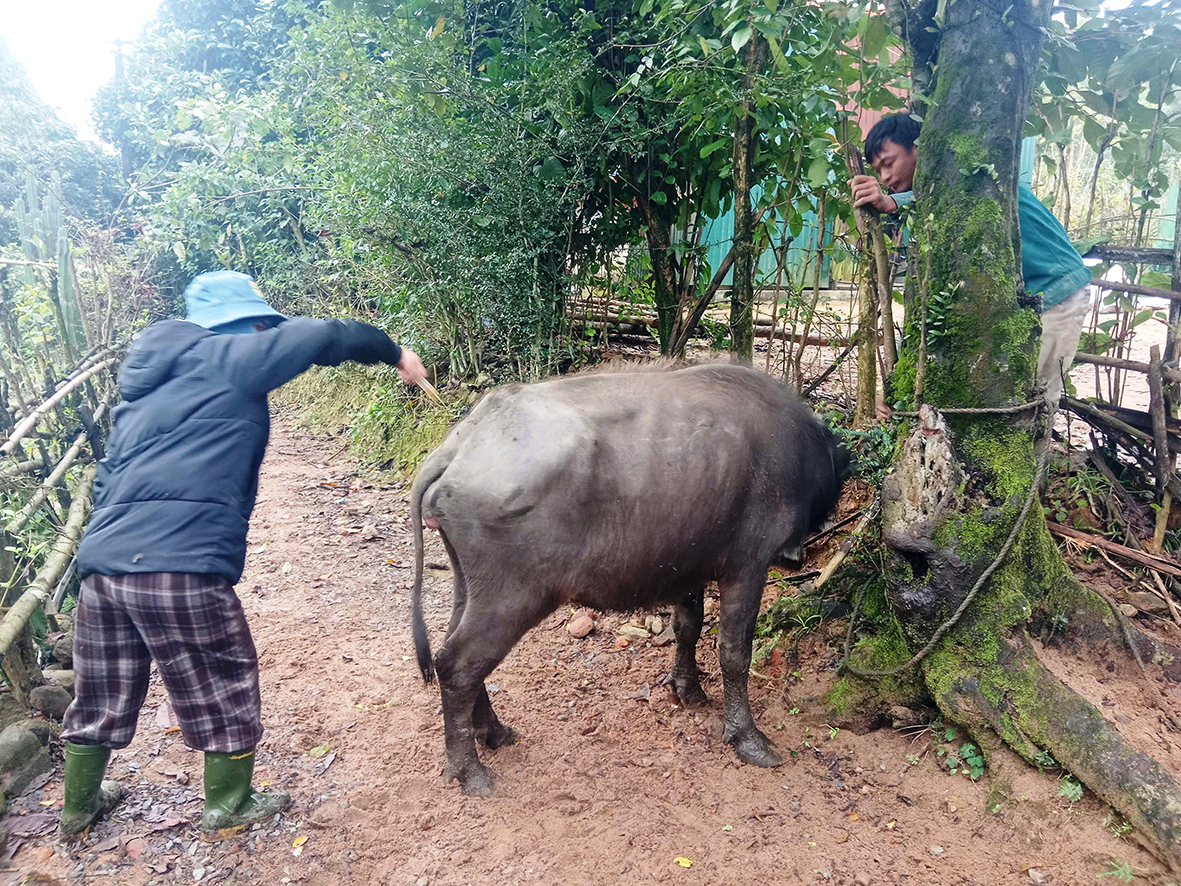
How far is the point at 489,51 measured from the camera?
232 inches

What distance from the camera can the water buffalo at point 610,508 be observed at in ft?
9.70

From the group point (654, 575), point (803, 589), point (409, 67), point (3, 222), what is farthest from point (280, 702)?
point (3, 222)

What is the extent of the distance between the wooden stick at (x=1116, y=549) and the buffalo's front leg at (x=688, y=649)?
1785mm

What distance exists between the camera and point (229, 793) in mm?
2922

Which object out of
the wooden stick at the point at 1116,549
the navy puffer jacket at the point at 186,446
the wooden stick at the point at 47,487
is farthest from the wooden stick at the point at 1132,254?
the wooden stick at the point at 47,487

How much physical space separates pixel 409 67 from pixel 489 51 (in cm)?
92

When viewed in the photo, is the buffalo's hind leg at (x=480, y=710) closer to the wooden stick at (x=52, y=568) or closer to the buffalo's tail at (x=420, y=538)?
the buffalo's tail at (x=420, y=538)

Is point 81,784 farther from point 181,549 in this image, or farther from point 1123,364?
point 1123,364

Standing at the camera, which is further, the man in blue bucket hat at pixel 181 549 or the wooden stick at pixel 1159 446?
the wooden stick at pixel 1159 446

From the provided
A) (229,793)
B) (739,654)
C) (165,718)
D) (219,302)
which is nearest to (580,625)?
(739,654)

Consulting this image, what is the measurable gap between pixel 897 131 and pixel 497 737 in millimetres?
3495

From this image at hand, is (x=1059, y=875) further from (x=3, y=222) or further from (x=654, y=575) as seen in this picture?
(x=3, y=222)

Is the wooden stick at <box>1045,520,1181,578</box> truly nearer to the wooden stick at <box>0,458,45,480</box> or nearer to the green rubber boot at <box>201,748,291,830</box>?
the green rubber boot at <box>201,748,291,830</box>

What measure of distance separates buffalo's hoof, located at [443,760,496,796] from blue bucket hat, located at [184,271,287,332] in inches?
80.4
